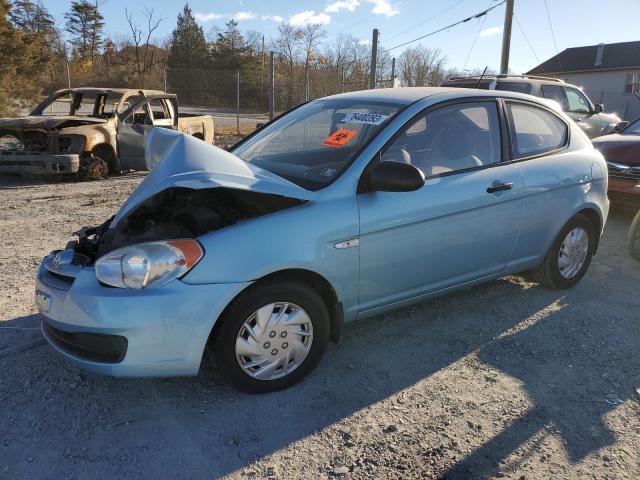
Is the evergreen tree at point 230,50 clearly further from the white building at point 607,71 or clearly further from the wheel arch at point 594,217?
the wheel arch at point 594,217

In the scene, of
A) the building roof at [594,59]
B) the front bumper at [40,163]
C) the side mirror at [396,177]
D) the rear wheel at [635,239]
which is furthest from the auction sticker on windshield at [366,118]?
the building roof at [594,59]

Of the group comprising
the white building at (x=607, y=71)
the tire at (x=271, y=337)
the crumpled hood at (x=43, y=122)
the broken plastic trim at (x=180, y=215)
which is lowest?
the tire at (x=271, y=337)

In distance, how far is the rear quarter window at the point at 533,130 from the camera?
405 cm

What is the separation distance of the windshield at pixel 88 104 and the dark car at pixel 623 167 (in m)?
8.54

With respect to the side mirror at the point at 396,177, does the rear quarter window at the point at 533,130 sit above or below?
above

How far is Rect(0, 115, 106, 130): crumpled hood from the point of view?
891cm

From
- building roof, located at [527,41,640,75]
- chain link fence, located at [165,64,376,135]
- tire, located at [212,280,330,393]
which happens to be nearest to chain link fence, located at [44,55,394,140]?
chain link fence, located at [165,64,376,135]

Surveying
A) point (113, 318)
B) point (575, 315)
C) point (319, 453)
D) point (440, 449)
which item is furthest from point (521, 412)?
point (113, 318)

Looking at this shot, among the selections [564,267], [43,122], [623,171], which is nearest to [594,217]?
[564,267]

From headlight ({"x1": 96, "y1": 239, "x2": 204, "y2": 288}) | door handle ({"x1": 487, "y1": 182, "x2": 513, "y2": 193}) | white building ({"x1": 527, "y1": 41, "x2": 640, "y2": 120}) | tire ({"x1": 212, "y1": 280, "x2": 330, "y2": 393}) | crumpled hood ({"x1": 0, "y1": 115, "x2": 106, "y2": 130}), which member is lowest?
tire ({"x1": 212, "y1": 280, "x2": 330, "y2": 393})

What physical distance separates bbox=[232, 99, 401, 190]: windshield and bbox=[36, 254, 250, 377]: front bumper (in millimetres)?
996

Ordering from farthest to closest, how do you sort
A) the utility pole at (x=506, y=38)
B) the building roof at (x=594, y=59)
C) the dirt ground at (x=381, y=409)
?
the building roof at (x=594, y=59)
the utility pole at (x=506, y=38)
the dirt ground at (x=381, y=409)

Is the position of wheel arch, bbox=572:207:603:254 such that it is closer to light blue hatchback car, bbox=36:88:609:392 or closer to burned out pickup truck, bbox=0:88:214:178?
light blue hatchback car, bbox=36:88:609:392

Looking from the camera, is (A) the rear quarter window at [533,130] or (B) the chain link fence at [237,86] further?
(B) the chain link fence at [237,86]
